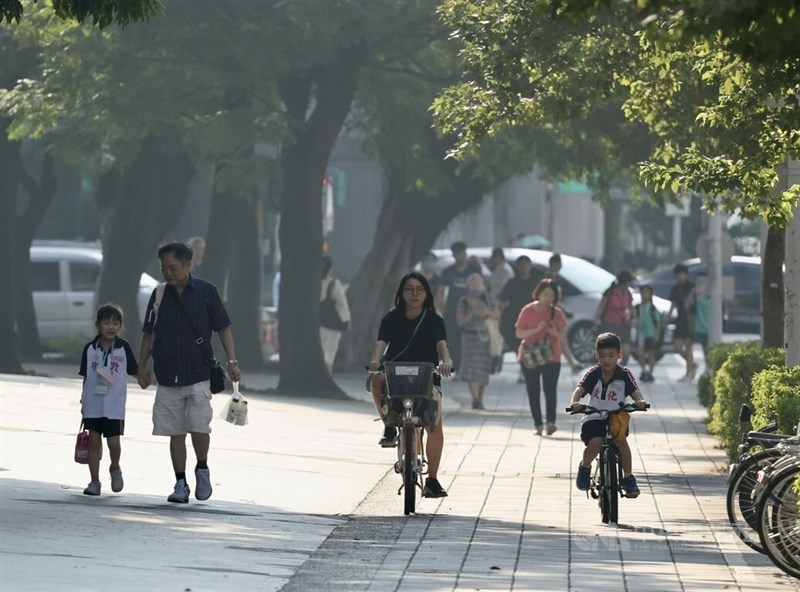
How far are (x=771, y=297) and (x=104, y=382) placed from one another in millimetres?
7637

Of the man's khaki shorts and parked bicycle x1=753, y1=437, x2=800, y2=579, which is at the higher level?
the man's khaki shorts

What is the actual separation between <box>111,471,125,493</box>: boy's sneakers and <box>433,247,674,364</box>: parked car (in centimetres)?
1942

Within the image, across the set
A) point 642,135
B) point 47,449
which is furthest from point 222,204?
point 47,449

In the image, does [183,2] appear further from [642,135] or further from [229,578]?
[229,578]

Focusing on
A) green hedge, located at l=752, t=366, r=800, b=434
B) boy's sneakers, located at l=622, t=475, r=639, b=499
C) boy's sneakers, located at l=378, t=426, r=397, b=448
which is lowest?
boy's sneakers, located at l=622, t=475, r=639, b=499

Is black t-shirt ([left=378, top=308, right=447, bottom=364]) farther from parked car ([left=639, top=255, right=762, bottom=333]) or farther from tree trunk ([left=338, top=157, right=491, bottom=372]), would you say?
parked car ([left=639, top=255, right=762, bottom=333])

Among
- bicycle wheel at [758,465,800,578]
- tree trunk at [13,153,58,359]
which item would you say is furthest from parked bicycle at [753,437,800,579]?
tree trunk at [13,153,58,359]

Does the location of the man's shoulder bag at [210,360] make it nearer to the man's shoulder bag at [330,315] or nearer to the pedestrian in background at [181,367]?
the pedestrian in background at [181,367]

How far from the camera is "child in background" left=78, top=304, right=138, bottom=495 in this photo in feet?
41.3

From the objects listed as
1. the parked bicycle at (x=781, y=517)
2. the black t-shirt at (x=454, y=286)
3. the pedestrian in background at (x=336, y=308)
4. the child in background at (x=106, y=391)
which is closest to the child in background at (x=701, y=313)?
the black t-shirt at (x=454, y=286)

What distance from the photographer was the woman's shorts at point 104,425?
12.6 meters

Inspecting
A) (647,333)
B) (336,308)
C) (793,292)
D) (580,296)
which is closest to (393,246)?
(336,308)

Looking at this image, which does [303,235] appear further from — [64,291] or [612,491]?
[612,491]

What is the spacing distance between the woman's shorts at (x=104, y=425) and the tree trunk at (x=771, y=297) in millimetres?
7103
